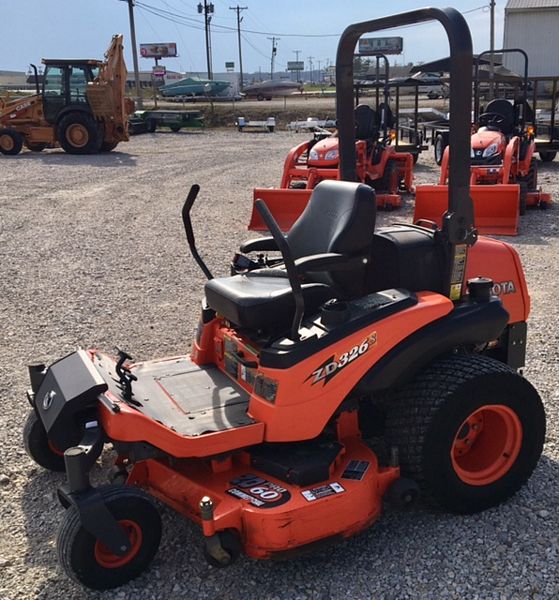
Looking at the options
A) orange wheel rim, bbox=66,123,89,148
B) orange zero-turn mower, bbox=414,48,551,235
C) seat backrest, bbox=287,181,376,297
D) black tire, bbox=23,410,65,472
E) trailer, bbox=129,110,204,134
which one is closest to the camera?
seat backrest, bbox=287,181,376,297

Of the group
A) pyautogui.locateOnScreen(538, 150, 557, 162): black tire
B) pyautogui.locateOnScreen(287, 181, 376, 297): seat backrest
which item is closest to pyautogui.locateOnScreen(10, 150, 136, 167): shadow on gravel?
pyautogui.locateOnScreen(538, 150, 557, 162): black tire

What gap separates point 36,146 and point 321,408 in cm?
1898

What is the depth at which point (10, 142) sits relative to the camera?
19.1 metres

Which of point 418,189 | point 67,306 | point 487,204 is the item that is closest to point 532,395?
point 67,306

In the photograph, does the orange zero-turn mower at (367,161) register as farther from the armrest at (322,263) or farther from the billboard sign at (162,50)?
the billboard sign at (162,50)

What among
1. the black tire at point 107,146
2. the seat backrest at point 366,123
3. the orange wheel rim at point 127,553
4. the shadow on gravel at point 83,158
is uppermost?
the seat backrest at point 366,123

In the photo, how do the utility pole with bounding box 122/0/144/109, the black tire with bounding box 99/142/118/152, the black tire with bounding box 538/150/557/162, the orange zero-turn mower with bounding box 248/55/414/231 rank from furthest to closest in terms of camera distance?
the utility pole with bounding box 122/0/144/109, the black tire with bounding box 99/142/118/152, the black tire with bounding box 538/150/557/162, the orange zero-turn mower with bounding box 248/55/414/231

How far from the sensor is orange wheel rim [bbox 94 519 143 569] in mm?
2717

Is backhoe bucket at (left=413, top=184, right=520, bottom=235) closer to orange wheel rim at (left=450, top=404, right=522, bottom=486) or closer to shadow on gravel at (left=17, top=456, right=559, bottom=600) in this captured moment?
orange wheel rim at (left=450, top=404, right=522, bottom=486)

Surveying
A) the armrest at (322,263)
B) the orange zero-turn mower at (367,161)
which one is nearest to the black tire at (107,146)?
the orange zero-turn mower at (367,161)

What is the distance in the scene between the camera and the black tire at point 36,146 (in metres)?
19.8

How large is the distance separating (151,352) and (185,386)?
1.77m

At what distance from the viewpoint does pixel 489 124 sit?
1120cm

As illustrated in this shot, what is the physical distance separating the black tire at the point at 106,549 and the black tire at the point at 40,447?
862mm
